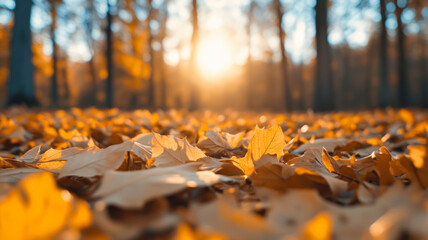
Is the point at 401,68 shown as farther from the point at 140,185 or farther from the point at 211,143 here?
the point at 140,185

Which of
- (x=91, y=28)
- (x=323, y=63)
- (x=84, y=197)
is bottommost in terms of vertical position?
(x=84, y=197)

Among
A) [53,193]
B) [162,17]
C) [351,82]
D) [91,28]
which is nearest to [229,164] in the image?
[53,193]

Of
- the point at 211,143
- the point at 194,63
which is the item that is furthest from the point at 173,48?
the point at 211,143

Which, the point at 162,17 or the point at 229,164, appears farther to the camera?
the point at 162,17

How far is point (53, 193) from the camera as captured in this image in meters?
0.40

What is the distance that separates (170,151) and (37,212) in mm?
479

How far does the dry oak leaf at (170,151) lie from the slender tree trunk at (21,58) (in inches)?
291

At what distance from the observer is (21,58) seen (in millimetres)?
6957

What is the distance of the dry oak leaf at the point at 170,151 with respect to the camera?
2.72 feet

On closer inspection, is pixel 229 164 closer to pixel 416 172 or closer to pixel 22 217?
pixel 416 172

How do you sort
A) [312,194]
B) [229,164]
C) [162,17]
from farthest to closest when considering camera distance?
[162,17]
[229,164]
[312,194]

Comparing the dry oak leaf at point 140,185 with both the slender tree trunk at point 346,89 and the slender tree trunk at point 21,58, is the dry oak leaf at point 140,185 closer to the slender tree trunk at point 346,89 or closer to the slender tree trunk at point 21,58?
the slender tree trunk at point 21,58

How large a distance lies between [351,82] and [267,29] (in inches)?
921

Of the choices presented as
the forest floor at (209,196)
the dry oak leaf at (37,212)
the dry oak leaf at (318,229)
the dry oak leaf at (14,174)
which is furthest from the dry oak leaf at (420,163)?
the dry oak leaf at (14,174)
